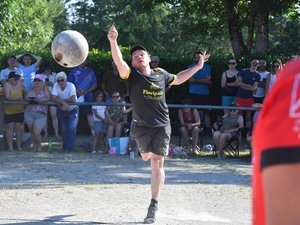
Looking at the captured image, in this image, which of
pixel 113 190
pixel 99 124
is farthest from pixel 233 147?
pixel 113 190

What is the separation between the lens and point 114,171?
38.1ft

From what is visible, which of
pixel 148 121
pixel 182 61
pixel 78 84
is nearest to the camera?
pixel 148 121

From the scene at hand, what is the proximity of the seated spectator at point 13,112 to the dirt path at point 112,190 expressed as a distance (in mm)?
665

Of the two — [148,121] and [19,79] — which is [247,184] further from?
[19,79]

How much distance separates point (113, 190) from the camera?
31.2ft

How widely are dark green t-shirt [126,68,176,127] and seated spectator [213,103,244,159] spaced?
630 cm

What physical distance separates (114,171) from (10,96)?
12.1ft

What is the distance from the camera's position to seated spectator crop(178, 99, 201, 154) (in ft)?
47.2

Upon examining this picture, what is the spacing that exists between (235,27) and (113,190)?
457 inches

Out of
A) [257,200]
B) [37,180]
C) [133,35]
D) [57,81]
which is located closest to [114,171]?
[37,180]

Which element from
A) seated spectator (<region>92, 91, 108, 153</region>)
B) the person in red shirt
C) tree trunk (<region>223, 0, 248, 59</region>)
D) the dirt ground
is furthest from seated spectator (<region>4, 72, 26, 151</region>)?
the person in red shirt

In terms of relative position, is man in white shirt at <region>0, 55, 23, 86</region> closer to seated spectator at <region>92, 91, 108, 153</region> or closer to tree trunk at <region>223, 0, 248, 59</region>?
seated spectator at <region>92, 91, 108, 153</region>

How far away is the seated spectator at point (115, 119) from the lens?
14391 mm

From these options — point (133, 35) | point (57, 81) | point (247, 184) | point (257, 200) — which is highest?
point (133, 35)
